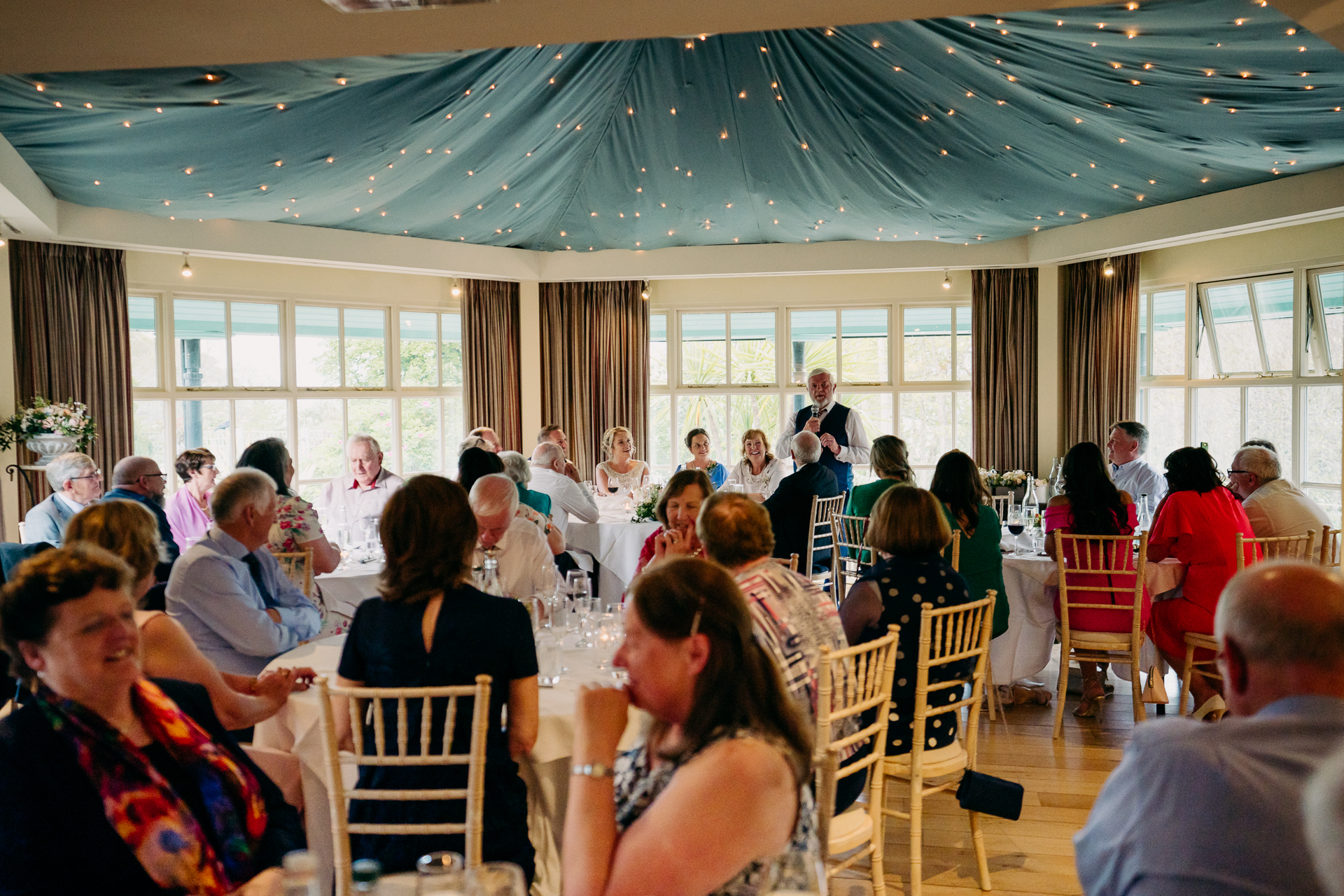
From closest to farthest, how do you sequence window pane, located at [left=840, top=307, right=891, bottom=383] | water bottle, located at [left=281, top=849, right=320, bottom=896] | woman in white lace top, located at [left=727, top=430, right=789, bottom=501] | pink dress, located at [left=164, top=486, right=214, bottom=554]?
water bottle, located at [left=281, top=849, right=320, bottom=896] → pink dress, located at [left=164, top=486, right=214, bottom=554] → woman in white lace top, located at [left=727, top=430, right=789, bottom=501] → window pane, located at [left=840, top=307, right=891, bottom=383]

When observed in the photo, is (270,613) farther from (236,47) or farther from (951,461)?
(951,461)

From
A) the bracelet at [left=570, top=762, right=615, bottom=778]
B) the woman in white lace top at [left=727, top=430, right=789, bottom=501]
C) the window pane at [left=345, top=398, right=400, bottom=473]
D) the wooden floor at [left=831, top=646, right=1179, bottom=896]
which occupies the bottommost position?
the wooden floor at [left=831, top=646, right=1179, bottom=896]

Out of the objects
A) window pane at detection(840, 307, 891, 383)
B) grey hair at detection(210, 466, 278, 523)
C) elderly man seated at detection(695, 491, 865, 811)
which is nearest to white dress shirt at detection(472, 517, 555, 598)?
grey hair at detection(210, 466, 278, 523)

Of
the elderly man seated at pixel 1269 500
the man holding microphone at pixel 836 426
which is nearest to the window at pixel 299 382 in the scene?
the man holding microphone at pixel 836 426

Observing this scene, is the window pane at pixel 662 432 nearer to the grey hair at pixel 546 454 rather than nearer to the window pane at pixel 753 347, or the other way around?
the window pane at pixel 753 347

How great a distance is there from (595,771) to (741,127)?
593cm

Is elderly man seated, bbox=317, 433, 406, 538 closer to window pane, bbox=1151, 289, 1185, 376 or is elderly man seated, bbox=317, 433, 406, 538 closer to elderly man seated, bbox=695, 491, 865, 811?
elderly man seated, bbox=695, 491, 865, 811

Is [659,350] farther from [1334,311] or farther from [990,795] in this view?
[990,795]

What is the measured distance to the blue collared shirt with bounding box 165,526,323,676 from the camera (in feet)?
10.4

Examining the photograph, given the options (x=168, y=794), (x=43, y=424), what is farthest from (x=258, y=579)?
(x=43, y=424)

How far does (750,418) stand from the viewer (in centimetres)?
1101

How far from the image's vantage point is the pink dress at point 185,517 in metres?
6.07

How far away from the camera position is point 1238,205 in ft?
24.6

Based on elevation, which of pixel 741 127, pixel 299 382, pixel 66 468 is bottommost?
pixel 66 468
